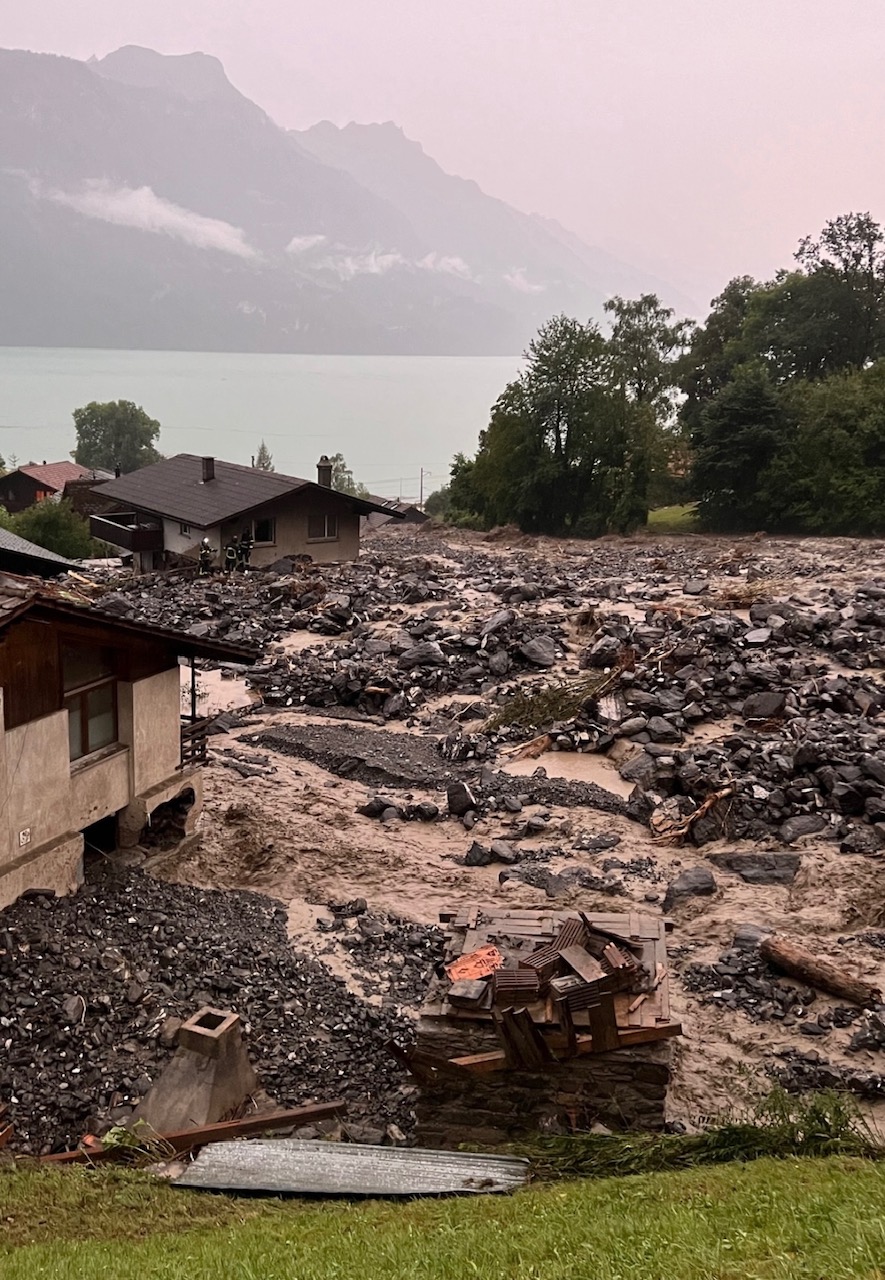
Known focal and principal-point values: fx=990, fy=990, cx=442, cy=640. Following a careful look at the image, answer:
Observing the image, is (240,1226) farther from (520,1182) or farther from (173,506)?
(173,506)

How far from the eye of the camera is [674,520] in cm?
6216

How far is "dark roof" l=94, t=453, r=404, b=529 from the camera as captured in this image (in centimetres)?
4728

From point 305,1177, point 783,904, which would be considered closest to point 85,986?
point 305,1177

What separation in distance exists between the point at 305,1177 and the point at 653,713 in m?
16.1

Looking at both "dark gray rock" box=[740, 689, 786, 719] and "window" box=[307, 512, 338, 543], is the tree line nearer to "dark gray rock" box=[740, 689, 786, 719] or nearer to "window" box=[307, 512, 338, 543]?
"window" box=[307, 512, 338, 543]

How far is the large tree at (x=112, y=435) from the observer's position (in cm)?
11831

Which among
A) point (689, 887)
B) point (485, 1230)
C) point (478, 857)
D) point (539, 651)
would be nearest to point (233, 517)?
point (539, 651)

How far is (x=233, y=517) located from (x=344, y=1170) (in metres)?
40.1

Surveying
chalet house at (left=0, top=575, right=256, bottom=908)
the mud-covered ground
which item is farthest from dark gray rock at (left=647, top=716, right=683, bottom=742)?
chalet house at (left=0, top=575, right=256, bottom=908)

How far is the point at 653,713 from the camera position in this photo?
Result: 23.1 m

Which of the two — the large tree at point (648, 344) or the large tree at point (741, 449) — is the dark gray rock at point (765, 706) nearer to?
the large tree at point (741, 449)

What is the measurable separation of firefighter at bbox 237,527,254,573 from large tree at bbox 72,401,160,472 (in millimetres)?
75935

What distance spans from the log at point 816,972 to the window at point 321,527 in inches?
1556

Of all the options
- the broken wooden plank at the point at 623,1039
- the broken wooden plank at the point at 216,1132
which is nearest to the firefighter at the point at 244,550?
the broken wooden plank at the point at 216,1132
